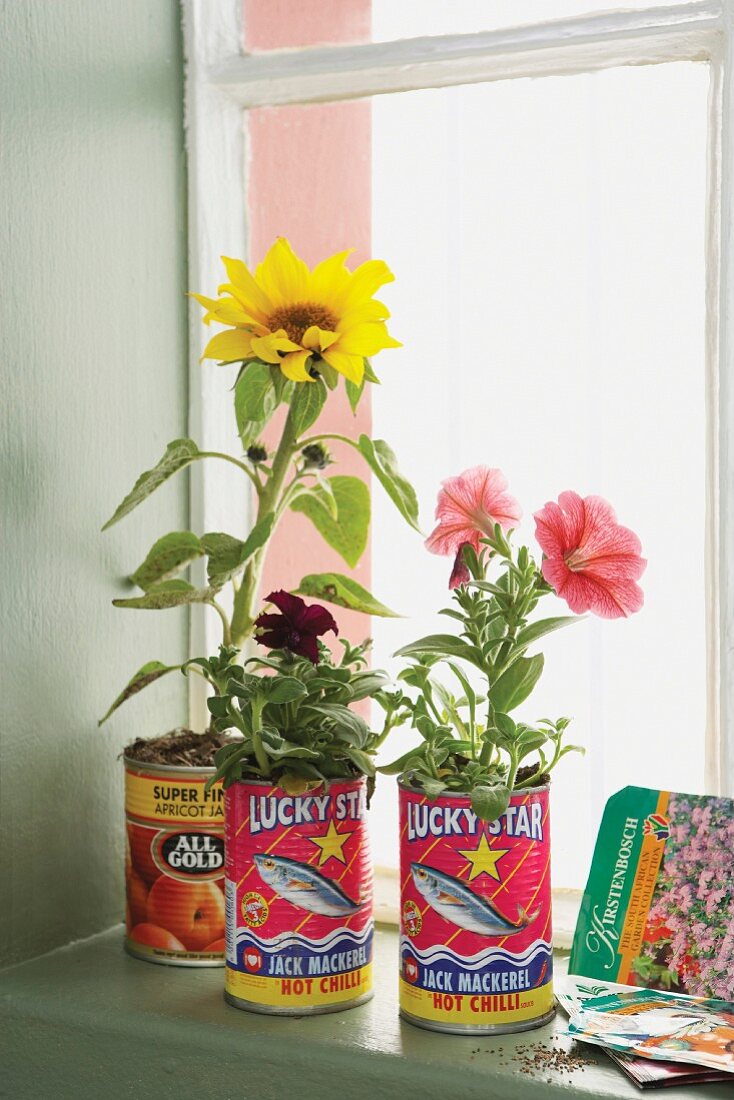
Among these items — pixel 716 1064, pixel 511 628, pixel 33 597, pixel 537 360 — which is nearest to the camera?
pixel 716 1064

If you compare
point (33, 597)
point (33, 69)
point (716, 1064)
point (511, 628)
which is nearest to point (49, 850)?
point (33, 597)

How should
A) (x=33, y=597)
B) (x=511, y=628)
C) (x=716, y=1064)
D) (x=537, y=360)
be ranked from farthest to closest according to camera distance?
(x=537, y=360)
(x=33, y=597)
(x=511, y=628)
(x=716, y=1064)

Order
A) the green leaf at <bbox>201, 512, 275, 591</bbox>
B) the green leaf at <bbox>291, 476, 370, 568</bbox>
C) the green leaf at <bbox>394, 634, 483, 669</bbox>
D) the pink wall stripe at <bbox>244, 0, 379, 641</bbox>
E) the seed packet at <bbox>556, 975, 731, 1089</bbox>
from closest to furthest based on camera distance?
1. the seed packet at <bbox>556, 975, 731, 1089</bbox>
2. the green leaf at <bbox>394, 634, 483, 669</bbox>
3. the green leaf at <bbox>201, 512, 275, 591</bbox>
4. the green leaf at <bbox>291, 476, 370, 568</bbox>
5. the pink wall stripe at <bbox>244, 0, 379, 641</bbox>

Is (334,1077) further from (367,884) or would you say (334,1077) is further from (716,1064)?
(716,1064)

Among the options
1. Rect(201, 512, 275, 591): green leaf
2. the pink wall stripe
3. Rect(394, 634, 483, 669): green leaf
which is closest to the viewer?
Rect(394, 634, 483, 669): green leaf

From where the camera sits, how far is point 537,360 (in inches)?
46.3

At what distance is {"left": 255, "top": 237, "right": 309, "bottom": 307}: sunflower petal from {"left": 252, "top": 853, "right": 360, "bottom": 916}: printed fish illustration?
0.44 meters

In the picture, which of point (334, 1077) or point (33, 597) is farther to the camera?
point (33, 597)

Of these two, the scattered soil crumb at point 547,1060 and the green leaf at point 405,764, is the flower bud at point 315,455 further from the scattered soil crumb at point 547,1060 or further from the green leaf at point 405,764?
the scattered soil crumb at point 547,1060

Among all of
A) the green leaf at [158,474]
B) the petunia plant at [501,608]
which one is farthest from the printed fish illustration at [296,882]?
the green leaf at [158,474]

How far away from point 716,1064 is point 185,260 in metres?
0.87

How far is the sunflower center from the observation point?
1000 mm

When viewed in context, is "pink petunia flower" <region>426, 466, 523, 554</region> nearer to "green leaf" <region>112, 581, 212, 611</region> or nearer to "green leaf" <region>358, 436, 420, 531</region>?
"green leaf" <region>358, 436, 420, 531</region>

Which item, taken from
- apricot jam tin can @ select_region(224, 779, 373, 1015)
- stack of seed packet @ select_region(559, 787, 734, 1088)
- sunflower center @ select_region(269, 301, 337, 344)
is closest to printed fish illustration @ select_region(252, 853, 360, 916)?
apricot jam tin can @ select_region(224, 779, 373, 1015)
